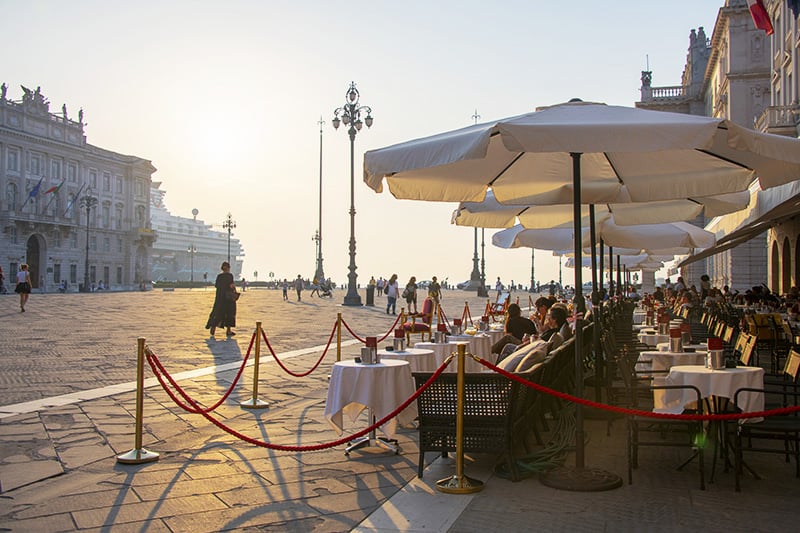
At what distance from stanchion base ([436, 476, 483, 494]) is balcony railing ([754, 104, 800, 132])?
23139 millimetres

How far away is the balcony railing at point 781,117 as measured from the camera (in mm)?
24781

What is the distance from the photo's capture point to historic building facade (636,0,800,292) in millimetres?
26844

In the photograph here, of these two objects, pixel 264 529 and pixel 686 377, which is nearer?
pixel 264 529

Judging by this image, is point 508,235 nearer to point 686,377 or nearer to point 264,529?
point 686,377

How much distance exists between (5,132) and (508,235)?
8002 centimetres

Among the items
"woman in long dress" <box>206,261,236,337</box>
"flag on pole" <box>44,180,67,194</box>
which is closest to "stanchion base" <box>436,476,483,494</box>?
"woman in long dress" <box>206,261,236,337</box>

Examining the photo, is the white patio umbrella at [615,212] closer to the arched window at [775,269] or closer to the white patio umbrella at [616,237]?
the white patio umbrella at [616,237]

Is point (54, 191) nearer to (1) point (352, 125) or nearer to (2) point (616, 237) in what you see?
(1) point (352, 125)

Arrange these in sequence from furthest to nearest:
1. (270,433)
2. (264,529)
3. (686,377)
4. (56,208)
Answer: (56,208) < (270,433) < (686,377) < (264,529)

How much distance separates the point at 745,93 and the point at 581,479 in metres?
40.2

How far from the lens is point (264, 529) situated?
454cm

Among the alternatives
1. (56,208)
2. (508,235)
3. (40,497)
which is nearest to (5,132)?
(56,208)

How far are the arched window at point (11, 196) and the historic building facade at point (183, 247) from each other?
62.8 metres

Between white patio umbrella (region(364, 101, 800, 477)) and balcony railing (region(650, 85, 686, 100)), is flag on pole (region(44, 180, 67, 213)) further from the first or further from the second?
white patio umbrella (region(364, 101, 800, 477))
